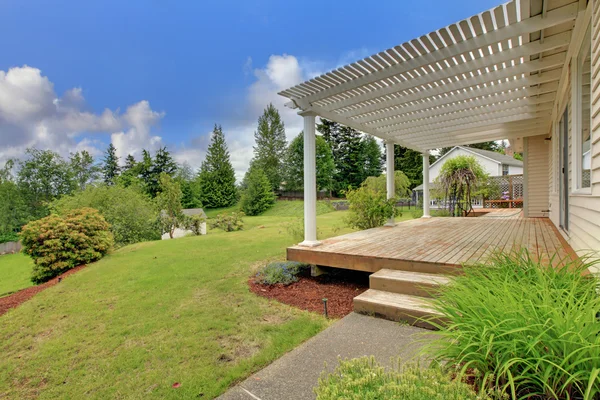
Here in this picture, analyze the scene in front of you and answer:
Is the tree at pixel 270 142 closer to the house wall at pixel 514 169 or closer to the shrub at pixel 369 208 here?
the house wall at pixel 514 169

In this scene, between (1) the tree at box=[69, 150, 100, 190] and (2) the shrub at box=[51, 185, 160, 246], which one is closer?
(2) the shrub at box=[51, 185, 160, 246]

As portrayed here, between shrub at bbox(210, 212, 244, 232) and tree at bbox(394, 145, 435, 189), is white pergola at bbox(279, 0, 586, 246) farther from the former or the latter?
tree at bbox(394, 145, 435, 189)

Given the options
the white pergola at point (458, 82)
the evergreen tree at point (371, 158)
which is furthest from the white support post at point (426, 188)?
the evergreen tree at point (371, 158)

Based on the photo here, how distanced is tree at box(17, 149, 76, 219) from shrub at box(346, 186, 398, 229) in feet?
109

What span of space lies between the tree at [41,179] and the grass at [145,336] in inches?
1261

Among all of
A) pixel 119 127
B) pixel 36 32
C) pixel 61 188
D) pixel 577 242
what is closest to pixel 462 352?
pixel 577 242

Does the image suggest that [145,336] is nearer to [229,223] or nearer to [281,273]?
[281,273]

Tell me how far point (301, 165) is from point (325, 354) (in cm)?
3196

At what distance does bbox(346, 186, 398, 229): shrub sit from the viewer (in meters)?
7.14

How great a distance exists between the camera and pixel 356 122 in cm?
628

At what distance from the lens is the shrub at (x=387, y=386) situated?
1146mm

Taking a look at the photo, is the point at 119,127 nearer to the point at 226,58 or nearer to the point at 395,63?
the point at 226,58

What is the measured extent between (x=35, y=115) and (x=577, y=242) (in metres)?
35.6

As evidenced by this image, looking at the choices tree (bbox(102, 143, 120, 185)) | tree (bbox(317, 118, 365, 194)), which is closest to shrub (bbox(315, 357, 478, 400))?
tree (bbox(317, 118, 365, 194))
